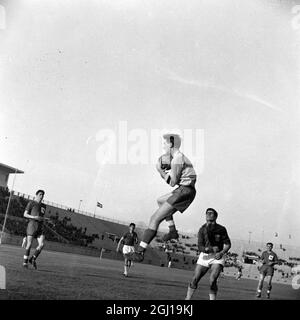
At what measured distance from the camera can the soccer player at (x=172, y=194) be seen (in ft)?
13.9

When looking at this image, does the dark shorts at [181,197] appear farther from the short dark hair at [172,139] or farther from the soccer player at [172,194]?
the short dark hair at [172,139]

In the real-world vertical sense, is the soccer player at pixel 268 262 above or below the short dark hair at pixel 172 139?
below

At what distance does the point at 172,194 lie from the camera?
4.29 metres

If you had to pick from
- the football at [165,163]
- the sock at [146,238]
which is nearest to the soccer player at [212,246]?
the football at [165,163]

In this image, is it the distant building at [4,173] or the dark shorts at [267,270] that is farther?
the distant building at [4,173]

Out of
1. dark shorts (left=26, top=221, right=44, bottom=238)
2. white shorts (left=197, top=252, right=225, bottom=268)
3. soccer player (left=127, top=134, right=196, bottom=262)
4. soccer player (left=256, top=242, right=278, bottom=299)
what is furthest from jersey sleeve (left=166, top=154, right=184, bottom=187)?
soccer player (left=256, top=242, right=278, bottom=299)

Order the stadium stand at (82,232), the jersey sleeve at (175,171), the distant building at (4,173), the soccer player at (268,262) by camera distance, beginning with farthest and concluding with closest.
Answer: the distant building at (4,173), the stadium stand at (82,232), the soccer player at (268,262), the jersey sleeve at (175,171)

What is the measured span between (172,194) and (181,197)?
11 centimetres

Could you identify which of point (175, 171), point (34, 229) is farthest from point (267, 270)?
point (175, 171)

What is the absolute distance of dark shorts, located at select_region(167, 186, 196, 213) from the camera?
167 inches

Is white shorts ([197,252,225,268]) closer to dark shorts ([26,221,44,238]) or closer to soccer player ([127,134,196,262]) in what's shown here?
soccer player ([127,134,196,262])

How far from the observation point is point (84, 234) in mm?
25188
